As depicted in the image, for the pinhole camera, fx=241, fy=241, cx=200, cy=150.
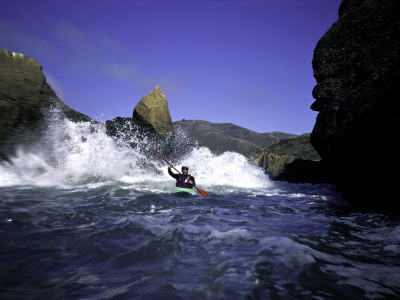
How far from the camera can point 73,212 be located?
4.59 meters

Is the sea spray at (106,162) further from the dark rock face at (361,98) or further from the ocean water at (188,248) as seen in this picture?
the dark rock face at (361,98)

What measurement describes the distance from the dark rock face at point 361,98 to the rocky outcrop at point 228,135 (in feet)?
118

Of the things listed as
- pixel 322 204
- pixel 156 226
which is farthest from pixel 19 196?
pixel 322 204

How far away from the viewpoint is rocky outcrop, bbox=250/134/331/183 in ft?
38.7

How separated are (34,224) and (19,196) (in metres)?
2.85

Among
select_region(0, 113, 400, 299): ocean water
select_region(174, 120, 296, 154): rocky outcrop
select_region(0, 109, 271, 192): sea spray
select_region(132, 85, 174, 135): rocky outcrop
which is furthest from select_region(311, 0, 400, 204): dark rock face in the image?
select_region(174, 120, 296, 154): rocky outcrop

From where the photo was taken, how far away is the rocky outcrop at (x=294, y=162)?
11.8m

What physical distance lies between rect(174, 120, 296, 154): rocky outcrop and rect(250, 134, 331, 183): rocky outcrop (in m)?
27.1

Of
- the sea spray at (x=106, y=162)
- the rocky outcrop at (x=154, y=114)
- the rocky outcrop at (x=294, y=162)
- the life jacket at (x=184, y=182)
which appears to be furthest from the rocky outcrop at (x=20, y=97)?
the rocky outcrop at (x=294, y=162)

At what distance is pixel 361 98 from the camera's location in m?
5.42

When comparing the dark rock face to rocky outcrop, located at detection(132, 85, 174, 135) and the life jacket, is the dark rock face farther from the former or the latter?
rocky outcrop, located at detection(132, 85, 174, 135)

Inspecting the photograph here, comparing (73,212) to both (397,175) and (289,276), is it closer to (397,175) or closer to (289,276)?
(289,276)

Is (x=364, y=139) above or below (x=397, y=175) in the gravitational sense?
above

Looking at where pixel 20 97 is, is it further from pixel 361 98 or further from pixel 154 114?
pixel 361 98
